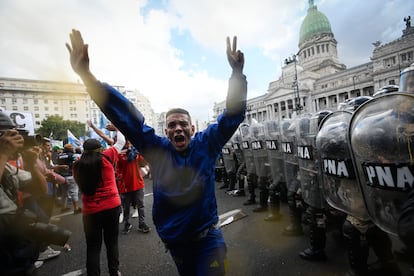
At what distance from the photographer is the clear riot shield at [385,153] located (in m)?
1.16

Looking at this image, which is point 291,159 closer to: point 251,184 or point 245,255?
point 245,255

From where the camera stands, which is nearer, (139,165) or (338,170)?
(338,170)

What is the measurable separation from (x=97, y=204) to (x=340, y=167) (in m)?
2.62

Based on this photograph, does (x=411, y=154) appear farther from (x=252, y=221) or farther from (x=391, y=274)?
(x=252, y=221)

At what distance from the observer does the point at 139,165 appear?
460 cm

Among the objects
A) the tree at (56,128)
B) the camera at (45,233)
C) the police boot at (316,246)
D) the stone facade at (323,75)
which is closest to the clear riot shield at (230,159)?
the police boot at (316,246)

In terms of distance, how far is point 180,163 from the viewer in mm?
1628

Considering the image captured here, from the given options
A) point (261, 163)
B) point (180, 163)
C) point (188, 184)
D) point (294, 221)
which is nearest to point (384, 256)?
point (294, 221)

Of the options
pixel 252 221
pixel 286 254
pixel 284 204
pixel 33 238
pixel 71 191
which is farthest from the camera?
pixel 71 191

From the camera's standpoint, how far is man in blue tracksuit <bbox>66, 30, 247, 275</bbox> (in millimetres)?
1521

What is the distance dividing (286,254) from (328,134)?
1.98m

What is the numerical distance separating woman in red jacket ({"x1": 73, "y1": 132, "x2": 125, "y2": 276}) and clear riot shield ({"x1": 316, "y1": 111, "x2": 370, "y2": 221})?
2454 mm

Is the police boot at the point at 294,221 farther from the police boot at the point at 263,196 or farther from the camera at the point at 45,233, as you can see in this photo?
the camera at the point at 45,233

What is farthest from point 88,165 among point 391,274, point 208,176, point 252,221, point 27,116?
point 27,116
